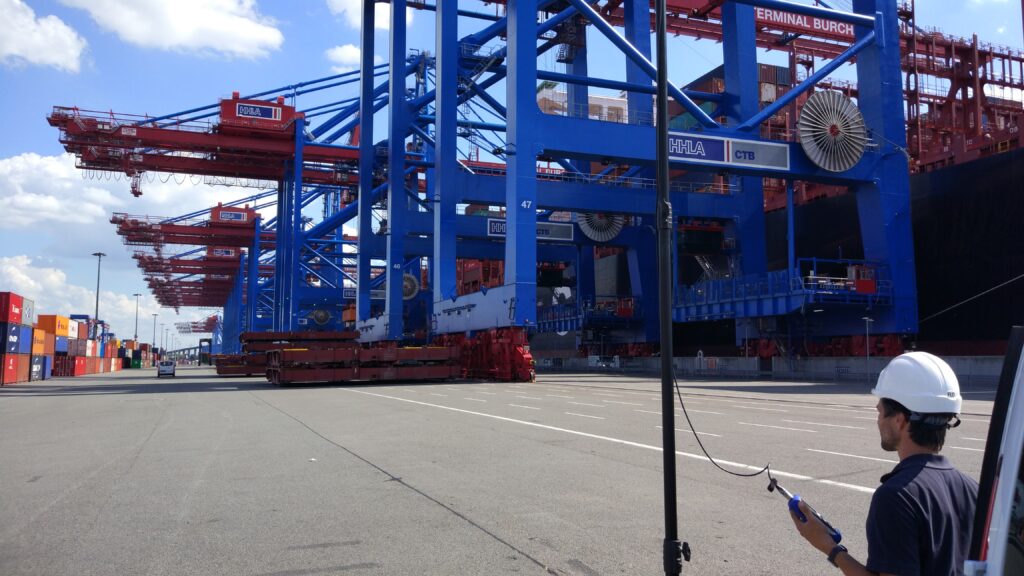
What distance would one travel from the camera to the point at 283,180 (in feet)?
188

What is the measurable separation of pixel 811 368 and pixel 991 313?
791 cm

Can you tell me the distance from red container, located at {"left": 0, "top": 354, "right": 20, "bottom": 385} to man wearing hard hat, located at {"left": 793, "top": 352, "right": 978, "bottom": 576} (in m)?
44.5

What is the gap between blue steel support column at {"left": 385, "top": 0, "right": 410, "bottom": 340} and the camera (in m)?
43.2

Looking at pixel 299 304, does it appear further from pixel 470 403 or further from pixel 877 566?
pixel 877 566

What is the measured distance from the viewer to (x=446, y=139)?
122 ft

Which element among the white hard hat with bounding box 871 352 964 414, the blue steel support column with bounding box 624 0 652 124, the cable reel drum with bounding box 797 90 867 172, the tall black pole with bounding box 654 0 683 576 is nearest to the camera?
the white hard hat with bounding box 871 352 964 414

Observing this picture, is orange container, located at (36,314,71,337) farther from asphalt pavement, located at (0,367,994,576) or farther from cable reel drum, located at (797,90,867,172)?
cable reel drum, located at (797,90,867,172)

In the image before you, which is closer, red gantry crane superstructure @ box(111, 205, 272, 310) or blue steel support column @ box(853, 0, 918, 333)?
blue steel support column @ box(853, 0, 918, 333)

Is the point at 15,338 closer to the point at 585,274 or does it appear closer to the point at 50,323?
the point at 50,323

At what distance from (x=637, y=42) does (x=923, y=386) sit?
39.6m

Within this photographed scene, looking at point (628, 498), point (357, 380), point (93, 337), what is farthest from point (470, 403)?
point (93, 337)

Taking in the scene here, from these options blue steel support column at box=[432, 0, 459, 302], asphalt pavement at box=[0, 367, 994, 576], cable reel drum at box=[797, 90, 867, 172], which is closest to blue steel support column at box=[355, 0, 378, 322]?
blue steel support column at box=[432, 0, 459, 302]

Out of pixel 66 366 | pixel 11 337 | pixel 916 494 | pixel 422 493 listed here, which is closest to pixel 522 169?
pixel 422 493

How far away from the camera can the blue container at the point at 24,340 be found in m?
41.3
